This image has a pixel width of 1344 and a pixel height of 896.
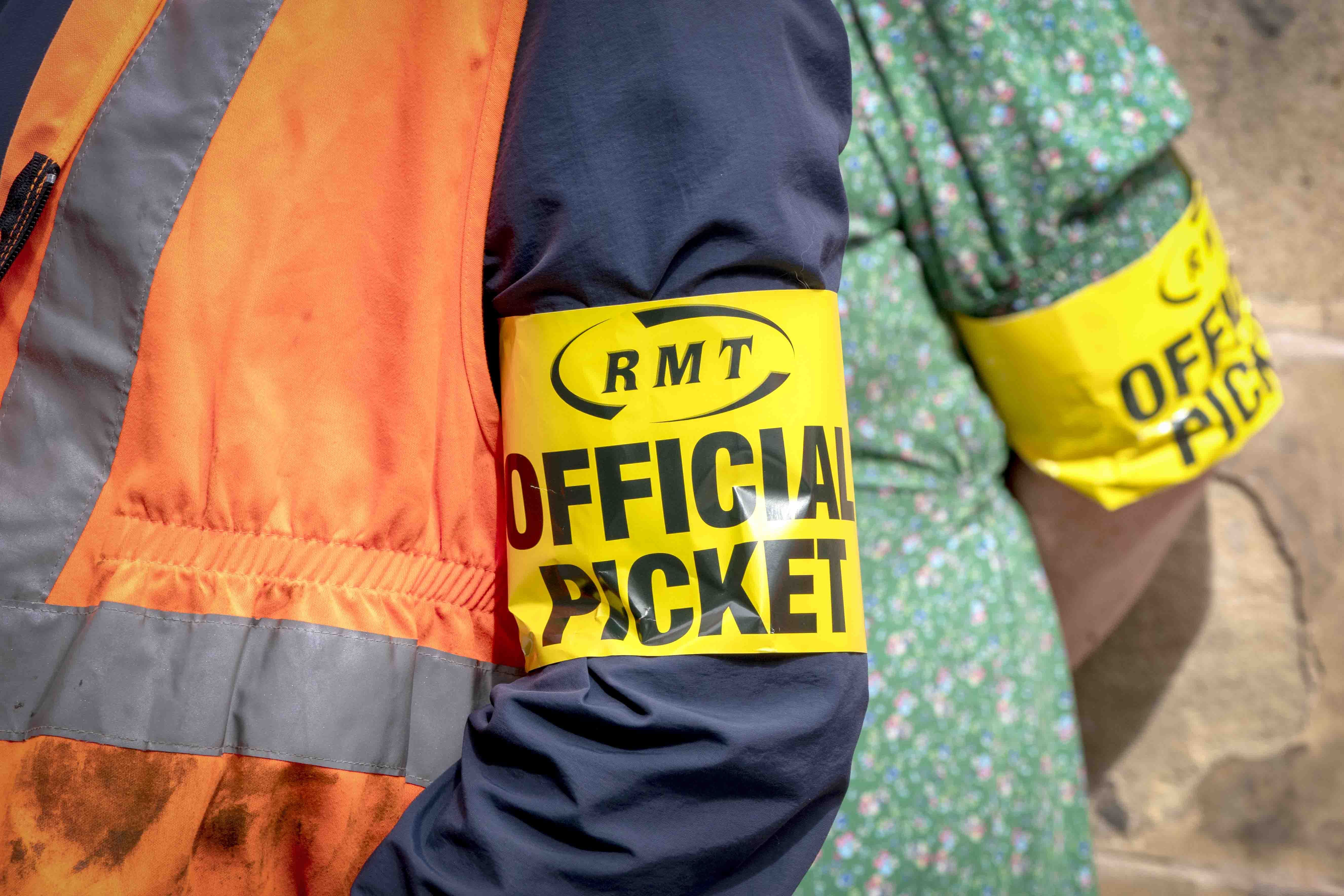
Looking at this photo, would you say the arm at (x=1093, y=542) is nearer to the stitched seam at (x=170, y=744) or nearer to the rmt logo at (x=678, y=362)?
the rmt logo at (x=678, y=362)

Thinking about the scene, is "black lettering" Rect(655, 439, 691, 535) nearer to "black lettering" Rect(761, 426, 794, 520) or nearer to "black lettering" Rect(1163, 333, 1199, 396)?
"black lettering" Rect(761, 426, 794, 520)

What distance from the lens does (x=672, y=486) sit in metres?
0.39

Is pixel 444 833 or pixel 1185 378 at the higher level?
pixel 444 833

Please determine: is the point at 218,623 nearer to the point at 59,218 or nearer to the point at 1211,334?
the point at 59,218

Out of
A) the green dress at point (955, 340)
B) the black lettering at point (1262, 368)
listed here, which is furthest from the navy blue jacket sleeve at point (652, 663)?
the black lettering at point (1262, 368)

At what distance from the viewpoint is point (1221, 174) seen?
1.01m

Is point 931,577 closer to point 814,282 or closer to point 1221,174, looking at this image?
point 814,282

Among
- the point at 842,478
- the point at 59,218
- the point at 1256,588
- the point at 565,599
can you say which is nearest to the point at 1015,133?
the point at 842,478

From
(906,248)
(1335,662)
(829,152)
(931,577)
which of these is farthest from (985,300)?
(1335,662)

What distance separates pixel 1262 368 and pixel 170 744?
81 cm

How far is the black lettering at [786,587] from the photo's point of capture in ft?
1.25

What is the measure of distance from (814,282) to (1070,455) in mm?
427

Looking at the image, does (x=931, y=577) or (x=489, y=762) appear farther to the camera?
(x=931, y=577)

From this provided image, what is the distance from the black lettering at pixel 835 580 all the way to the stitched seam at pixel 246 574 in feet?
0.65
